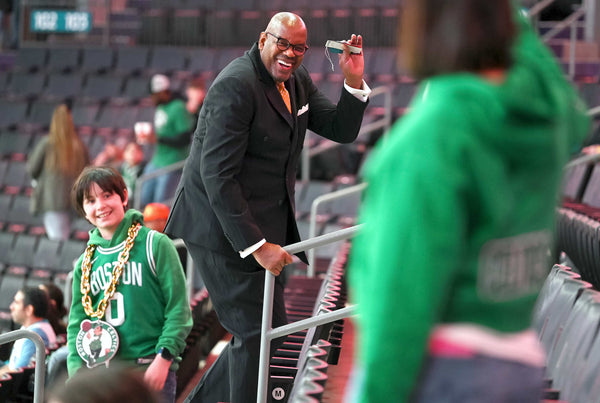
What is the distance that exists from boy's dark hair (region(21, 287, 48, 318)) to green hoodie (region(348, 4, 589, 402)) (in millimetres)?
3014

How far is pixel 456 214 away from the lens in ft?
3.22

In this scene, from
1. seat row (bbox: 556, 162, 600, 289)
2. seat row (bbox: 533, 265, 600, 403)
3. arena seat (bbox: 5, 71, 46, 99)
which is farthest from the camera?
arena seat (bbox: 5, 71, 46, 99)

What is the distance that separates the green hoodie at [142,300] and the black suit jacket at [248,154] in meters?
0.09

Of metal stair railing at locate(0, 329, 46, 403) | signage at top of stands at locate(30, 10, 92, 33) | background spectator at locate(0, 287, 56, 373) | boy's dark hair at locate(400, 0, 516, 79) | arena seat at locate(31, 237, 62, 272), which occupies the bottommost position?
arena seat at locate(31, 237, 62, 272)

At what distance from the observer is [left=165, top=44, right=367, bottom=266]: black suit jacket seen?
2334 mm

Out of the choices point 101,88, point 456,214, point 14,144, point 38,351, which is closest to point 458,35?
point 456,214

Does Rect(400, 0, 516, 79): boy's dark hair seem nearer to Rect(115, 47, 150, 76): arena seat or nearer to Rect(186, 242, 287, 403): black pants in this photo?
Rect(186, 242, 287, 403): black pants

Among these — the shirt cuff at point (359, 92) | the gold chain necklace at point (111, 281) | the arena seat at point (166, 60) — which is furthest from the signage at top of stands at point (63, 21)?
the shirt cuff at point (359, 92)

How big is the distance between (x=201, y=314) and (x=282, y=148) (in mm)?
1821

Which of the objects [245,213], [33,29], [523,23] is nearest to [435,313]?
[523,23]

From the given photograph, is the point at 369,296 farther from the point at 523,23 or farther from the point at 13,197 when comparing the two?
the point at 13,197

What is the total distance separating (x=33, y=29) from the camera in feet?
32.7

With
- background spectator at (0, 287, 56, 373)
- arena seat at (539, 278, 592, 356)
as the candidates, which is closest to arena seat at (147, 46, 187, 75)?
background spectator at (0, 287, 56, 373)

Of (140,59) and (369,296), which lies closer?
(369,296)
